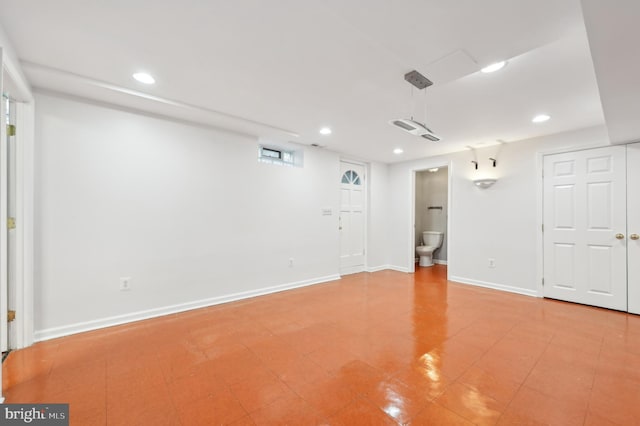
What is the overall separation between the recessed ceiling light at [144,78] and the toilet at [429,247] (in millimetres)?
5824

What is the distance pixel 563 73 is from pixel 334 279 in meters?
4.02

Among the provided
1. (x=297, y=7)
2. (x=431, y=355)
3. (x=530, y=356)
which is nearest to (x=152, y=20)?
(x=297, y=7)

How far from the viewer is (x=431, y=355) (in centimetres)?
226

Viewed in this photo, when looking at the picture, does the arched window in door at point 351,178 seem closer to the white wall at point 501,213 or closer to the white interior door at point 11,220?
the white wall at point 501,213

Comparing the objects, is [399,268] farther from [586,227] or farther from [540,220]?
[586,227]

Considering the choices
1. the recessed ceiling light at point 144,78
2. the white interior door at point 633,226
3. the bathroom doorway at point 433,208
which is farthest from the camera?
the bathroom doorway at point 433,208

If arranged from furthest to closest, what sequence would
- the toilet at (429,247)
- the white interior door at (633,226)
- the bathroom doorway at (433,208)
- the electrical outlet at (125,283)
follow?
the bathroom doorway at (433,208)
the toilet at (429,247)
the white interior door at (633,226)
the electrical outlet at (125,283)

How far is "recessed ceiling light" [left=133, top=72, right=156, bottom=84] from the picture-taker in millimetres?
2309

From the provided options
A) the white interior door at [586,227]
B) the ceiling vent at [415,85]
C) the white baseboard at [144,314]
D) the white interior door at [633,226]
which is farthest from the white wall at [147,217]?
the white interior door at [633,226]

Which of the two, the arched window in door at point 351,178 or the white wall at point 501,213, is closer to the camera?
the white wall at point 501,213

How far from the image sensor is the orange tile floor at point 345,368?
1610 millimetres

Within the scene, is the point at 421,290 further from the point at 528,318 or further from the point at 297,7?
the point at 297,7

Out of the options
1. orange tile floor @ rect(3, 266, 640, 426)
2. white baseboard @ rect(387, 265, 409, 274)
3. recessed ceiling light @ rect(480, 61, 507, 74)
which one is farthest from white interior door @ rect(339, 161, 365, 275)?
recessed ceiling light @ rect(480, 61, 507, 74)
